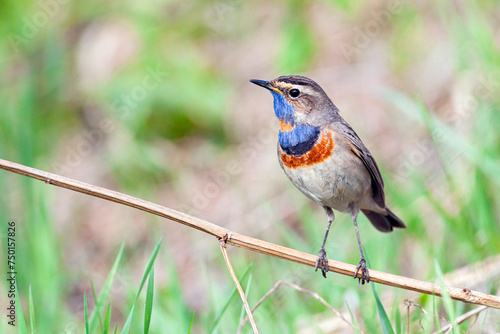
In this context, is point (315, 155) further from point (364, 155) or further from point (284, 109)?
point (364, 155)

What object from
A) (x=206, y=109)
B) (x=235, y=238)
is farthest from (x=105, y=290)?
(x=206, y=109)

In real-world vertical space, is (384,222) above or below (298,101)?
below

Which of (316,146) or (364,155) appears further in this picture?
(364,155)

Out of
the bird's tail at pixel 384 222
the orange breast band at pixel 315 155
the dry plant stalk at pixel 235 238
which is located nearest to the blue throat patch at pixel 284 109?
the orange breast band at pixel 315 155

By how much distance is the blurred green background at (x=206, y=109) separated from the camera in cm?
615

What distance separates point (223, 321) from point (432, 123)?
2.16 m

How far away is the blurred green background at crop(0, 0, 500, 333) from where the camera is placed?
615 centimetres

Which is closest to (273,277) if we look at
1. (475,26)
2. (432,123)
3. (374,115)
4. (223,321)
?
(223,321)

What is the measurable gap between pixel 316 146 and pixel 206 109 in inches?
153

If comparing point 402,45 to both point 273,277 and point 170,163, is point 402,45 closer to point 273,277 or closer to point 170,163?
point 170,163

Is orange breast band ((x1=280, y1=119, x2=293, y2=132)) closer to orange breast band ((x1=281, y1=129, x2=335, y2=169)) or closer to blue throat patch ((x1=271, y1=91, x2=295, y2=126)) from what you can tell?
blue throat patch ((x1=271, y1=91, x2=295, y2=126))

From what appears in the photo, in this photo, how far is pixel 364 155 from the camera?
4062 mm

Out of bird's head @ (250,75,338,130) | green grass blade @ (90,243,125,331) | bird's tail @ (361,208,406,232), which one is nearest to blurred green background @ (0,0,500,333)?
bird's tail @ (361,208,406,232)

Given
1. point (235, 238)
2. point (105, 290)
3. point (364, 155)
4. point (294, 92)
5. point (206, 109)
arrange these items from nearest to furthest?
point (235, 238) < point (105, 290) < point (294, 92) < point (364, 155) < point (206, 109)
